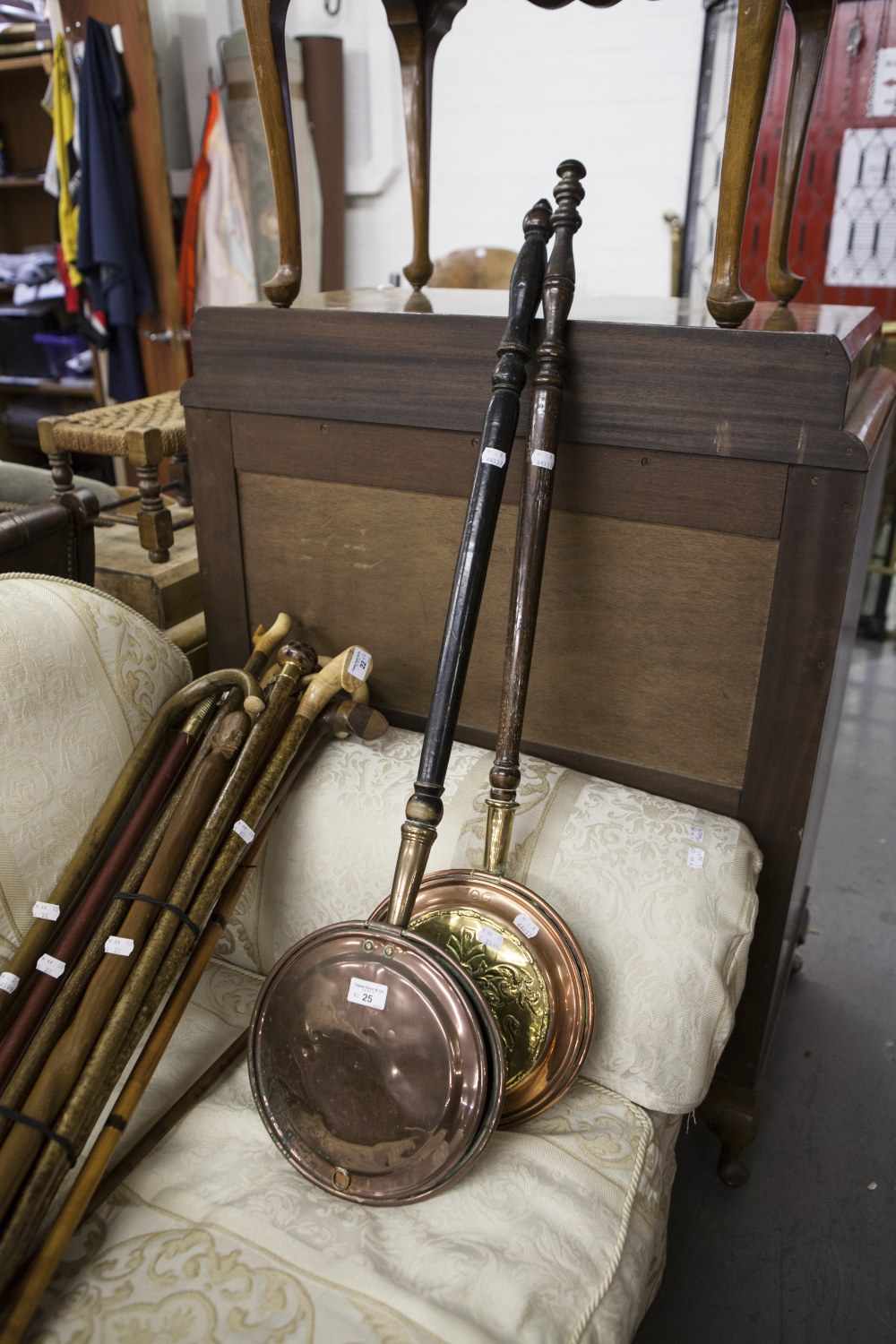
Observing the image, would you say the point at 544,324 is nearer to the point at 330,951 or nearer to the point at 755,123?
the point at 755,123

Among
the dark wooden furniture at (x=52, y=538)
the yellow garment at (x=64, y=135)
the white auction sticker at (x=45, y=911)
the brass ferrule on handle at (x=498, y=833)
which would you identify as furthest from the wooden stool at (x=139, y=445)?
the yellow garment at (x=64, y=135)

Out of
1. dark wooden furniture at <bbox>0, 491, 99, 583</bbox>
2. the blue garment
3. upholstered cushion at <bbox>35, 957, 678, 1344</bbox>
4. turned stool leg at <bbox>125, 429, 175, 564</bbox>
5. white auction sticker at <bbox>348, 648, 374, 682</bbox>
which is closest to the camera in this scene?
upholstered cushion at <bbox>35, 957, 678, 1344</bbox>

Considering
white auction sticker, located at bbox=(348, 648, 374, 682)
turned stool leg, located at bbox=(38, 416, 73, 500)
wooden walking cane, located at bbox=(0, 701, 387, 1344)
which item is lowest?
wooden walking cane, located at bbox=(0, 701, 387, 1344)

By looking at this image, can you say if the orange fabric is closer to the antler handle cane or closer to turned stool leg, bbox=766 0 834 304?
turned stool leg, bbox=766 0 834 304

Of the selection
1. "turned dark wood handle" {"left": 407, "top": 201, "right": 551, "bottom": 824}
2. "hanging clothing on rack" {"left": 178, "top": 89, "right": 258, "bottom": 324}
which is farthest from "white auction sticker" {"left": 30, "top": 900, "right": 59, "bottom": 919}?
"hanging clothing on rack" {"left": 178, "top": 89, "right": 258, "bottom": 324}

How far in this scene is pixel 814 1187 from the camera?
49.0 inches

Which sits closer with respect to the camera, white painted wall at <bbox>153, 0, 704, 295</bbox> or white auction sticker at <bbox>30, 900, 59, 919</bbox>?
white auction sticker at <bbox>30, 900, 59, 919</bbox>

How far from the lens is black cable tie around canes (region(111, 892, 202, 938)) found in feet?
3.03

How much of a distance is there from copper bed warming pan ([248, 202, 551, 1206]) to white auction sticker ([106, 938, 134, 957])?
14 cm

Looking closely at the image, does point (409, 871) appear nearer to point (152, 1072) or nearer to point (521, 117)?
point (152, 1072)

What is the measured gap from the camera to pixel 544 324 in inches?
36.8

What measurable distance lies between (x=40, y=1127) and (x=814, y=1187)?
3.25 ft

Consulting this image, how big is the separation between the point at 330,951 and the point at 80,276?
3107 millimetres

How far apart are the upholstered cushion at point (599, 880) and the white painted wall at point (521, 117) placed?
2477 millimetres
